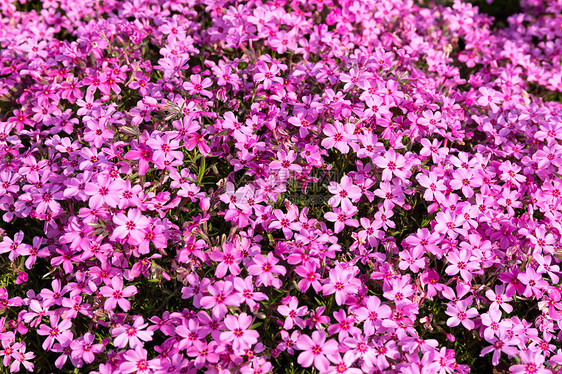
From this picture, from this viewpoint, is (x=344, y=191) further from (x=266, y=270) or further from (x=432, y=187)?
(x=266, y=270)

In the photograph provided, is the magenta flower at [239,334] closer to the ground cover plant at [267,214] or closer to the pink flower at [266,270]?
the ground cover plant at [267,214]

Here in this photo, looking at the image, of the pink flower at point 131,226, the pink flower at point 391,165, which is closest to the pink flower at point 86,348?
the pink flower at point 131,226

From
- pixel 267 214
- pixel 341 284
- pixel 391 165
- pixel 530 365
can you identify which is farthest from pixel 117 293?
pixel 530 365

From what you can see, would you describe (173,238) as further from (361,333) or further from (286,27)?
(286,27)

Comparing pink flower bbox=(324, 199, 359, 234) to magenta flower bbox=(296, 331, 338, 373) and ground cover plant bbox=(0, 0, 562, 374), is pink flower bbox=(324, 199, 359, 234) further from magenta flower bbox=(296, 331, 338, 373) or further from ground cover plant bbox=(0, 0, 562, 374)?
magenta flower bbox=(296, 331, 338, 373)

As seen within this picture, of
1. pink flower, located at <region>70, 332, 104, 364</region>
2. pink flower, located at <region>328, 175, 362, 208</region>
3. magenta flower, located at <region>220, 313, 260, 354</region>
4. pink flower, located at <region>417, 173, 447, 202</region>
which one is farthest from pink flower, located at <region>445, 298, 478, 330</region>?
pink flower, located at <region>70, 332, 104, 364</region>
